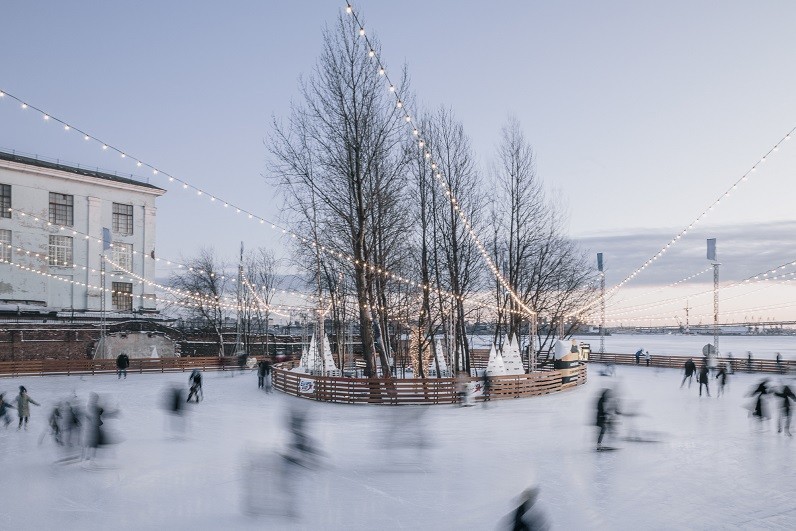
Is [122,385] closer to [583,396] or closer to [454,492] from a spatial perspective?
[583,396]

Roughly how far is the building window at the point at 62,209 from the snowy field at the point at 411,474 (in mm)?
29804

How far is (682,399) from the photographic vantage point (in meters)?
23.5

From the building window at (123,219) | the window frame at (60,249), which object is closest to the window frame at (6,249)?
the window frame at (60,249)

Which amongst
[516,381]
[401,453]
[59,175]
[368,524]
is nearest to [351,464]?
[401,453]

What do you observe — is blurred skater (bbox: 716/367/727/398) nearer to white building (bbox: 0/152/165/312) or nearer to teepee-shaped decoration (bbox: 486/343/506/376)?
teepee-shaped decoration (bbox: 486/343/506/376)

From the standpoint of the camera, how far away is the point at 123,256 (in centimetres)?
4925

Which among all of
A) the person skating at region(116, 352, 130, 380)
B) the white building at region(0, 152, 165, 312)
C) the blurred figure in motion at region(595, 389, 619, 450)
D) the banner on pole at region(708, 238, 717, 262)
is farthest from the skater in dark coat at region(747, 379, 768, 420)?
the white building at region(0, 152, 165, 312)

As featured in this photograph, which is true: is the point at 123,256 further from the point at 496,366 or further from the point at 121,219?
the point at 496,366

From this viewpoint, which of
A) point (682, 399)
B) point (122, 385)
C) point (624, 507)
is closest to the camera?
point (624, 507)

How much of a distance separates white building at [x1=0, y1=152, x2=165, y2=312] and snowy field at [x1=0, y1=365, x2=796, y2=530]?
27.9m

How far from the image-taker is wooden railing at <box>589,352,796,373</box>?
36200 mm

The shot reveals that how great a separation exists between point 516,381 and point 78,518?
17753 millimetres

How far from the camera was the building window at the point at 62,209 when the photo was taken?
45562 millimetres

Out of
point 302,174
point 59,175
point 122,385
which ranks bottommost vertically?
point 122,385
